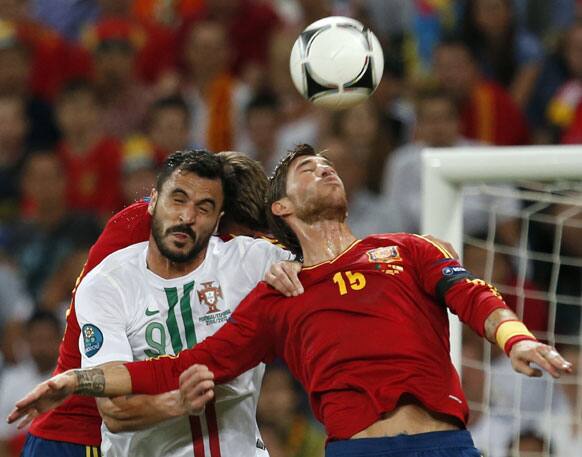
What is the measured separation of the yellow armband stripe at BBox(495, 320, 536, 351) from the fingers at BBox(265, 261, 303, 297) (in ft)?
2.53

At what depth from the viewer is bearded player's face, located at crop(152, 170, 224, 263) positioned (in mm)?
4809

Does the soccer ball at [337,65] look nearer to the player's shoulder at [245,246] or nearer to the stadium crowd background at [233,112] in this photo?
the player's shoulder at [245,246]

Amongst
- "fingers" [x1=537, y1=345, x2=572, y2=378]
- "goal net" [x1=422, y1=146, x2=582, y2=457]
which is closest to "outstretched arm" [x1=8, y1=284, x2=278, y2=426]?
"fingers" [x1=537, y1=345, x2=572, y2=378]

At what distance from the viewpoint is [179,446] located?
491cm

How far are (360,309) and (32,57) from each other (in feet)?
18.3

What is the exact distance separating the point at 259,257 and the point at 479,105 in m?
3.82

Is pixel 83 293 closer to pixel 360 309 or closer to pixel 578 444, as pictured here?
pixel 360 309

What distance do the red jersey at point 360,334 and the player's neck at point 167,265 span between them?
0.29m

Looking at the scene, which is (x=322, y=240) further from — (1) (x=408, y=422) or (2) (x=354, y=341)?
(1) (x=408, y=422)

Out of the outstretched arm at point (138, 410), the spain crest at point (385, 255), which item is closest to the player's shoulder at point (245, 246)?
the spain crest at point (385, 255)

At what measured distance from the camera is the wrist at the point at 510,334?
13.8 ft

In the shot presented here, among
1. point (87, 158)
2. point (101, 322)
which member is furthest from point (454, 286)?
point (87, 158)

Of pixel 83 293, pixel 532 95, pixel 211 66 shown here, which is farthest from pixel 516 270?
pixel 83 293

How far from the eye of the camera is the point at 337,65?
5.26 m
